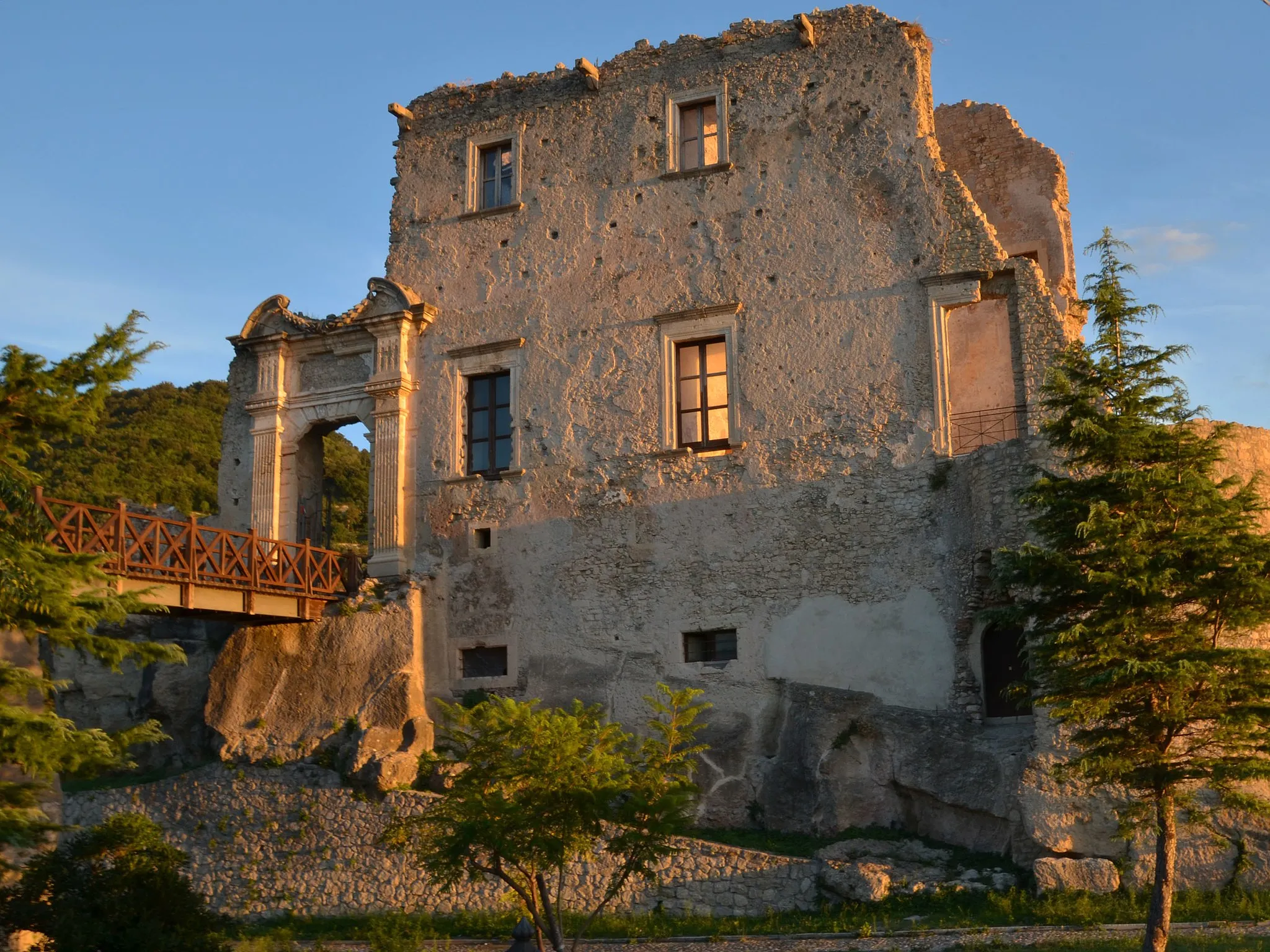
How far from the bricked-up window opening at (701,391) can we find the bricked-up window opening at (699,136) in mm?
2746

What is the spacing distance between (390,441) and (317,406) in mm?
1564

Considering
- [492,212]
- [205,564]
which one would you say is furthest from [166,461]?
[205,564]

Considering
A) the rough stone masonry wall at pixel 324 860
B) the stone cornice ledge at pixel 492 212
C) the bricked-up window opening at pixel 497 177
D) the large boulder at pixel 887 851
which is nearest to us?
the rough stone masonry wall at pixel 324 860

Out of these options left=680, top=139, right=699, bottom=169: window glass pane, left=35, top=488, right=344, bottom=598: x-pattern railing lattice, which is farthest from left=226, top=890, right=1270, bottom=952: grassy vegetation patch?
left=680, top=139, right=699, bottom=169: window glass pane

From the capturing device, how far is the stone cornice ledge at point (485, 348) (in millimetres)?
20625

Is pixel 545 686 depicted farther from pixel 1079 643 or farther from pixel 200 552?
pixel 1079 643

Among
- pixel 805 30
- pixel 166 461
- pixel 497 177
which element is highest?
pixel 805 30

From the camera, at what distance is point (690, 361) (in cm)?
1988

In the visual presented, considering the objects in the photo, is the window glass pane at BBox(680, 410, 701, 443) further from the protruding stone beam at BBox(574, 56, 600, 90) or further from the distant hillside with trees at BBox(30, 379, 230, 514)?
the distant hillside with trees at BBox(30, 379, 230, 514)

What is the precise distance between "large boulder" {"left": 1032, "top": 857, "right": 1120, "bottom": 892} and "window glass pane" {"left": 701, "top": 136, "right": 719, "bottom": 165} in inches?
423

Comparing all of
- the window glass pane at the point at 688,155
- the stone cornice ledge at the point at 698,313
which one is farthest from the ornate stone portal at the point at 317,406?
the window glass pane at the point at 688,155

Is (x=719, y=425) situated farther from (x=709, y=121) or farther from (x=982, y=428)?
(x=709, y=121)

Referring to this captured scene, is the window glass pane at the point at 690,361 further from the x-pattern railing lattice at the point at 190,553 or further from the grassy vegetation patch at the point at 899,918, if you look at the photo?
the grassy vegetation patch at the point at 899,918

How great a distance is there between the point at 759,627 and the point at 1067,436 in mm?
6845
